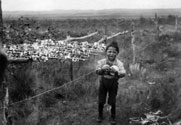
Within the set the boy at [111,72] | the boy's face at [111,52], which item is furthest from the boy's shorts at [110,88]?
the boy's face at [111,52]

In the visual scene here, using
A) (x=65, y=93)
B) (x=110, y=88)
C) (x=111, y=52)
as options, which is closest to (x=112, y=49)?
(x=111, y=52)

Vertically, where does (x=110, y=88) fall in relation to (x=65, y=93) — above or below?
above

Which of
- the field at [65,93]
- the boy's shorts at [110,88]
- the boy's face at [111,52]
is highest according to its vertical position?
the boy's face at [111,52]

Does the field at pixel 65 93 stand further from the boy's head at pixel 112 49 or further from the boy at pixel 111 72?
the boy's head at pixel 112 49

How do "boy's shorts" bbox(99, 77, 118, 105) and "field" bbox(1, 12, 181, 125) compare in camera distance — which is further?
"field" bbox(1, 12, 181, 125)

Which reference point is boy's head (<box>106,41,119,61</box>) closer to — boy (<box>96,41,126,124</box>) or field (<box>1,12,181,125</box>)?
boy (<box>96,41,126,124</box>)

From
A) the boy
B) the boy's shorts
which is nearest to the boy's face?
the boy

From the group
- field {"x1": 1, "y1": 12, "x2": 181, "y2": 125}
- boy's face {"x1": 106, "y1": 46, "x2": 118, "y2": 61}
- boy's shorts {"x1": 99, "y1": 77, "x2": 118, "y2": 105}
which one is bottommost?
field {"x1": 1, "y1": 12, "x2": 181, "y2": 125}

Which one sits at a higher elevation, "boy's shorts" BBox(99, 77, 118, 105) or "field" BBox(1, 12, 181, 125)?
"boy's shorts" BBox(99, 77, 118, 105)

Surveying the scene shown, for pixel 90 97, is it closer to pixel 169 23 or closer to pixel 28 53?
pixel 28 53

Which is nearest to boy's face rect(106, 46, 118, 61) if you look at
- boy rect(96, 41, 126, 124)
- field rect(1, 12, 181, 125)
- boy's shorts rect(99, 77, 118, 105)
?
boy rect(96, 41, 126, 124)

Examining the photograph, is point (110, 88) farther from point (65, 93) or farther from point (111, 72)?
point (65, 93)

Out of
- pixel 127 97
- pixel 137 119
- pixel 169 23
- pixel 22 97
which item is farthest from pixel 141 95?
pixel 169 23

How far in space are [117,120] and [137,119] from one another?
345mm
